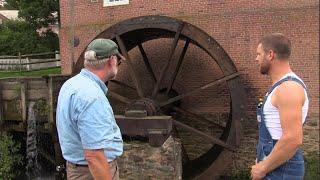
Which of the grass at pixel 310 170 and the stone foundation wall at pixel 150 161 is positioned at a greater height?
the stone foundation wall at pixel 150 161

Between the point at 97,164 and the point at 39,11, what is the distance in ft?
97.5

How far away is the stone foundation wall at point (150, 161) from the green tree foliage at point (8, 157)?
3419 mm

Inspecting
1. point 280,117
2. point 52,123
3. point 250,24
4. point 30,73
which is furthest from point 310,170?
point 30,73

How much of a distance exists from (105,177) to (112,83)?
9630mm

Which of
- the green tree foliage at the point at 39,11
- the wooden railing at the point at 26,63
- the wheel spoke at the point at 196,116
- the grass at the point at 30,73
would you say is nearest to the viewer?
the wheel spoke at the point at 196,116

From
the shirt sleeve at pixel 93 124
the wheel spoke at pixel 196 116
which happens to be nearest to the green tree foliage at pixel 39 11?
the wheel spoke at pixel 196 116

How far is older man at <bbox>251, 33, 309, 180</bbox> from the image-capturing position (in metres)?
2.55

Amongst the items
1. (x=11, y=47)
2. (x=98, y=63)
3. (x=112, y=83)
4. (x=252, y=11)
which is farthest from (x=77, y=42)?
(x=11, y=47)

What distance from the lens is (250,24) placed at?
10.6m

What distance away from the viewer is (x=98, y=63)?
284 centimetres

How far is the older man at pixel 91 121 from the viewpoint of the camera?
2.66m

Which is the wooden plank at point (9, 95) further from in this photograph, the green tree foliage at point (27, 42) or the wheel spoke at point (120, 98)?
the green tree foliage at point (27, 42)

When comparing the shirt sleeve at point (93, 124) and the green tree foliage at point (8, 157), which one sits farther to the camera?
the green tree foliage at point (8, 157)

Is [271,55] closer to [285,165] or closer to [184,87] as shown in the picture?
[285,165]
